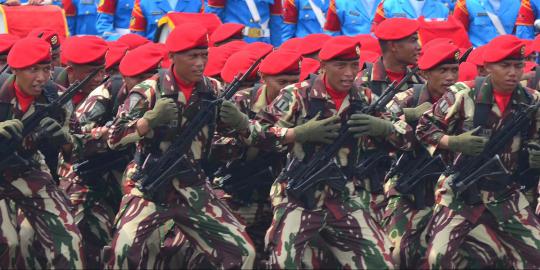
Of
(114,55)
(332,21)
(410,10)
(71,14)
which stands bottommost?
(71,14)

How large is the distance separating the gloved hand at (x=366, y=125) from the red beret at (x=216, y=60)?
2.94 m

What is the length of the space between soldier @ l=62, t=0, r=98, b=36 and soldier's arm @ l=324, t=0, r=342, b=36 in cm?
274

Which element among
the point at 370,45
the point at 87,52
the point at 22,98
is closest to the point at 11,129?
the point at 22,98

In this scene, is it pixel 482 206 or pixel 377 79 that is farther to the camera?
pixel 377 79

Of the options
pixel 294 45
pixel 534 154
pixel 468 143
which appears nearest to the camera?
pixel 468 143

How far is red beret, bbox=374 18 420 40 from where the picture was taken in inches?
652

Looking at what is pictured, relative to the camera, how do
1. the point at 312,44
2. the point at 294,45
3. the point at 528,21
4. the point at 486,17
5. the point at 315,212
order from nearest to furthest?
the point at 315,212, the point at 294,45, the point at 312,44, the point at 528,21, the point at 486,17

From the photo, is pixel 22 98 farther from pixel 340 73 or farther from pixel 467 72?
pixel 467 72

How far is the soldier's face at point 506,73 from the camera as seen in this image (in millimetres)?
14492

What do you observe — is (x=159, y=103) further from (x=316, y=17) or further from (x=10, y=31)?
(x=316, y=17)

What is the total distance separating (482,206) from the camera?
47.9ft

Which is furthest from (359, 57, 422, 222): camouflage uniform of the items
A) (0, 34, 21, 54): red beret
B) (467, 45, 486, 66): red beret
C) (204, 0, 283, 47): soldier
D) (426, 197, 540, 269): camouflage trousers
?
(204, 0, 283, 47): soldier

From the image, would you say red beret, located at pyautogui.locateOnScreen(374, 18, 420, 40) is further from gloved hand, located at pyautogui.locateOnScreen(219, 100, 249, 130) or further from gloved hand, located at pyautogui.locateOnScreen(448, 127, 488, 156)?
gloved hand, located at pyautogui.locateOnScreen(219, 100, 249, 130)

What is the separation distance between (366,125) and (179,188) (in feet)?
4.94
